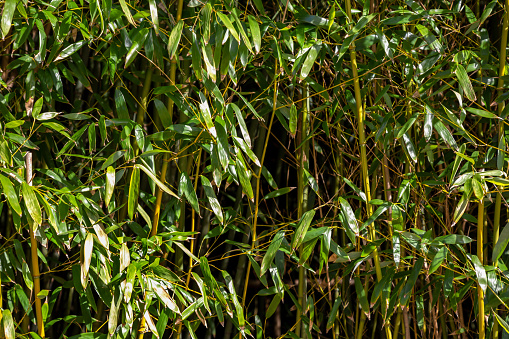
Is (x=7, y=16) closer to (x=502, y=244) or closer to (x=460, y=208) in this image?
(x=460, y=208)

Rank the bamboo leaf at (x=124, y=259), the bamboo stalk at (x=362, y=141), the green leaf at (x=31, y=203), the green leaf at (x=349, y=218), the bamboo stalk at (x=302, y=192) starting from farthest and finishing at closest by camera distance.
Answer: the bamboo stalk at (x=302, y=192)
the bamboo stalk at (x=362, y=141)
the green leaf at (x=349, y=218)
the bamboo leaf at (x=124, y=259)
the green leaf at (x=31, y=203)

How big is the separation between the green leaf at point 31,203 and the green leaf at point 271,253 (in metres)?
0.48

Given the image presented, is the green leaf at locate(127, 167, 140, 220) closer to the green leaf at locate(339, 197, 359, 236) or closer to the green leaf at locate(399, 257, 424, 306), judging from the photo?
the green leaf at locate(339, 197, 359, 236)

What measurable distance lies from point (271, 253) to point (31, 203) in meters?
0.52

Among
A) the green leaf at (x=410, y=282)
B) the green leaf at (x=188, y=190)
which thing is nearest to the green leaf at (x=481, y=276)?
the green leaf at (x=410, y=282)

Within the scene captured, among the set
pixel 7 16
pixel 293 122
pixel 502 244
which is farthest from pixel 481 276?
pixel 7 16

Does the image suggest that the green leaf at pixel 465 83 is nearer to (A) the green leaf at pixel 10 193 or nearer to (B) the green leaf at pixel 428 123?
(B) the green leaf at pixel 428 123

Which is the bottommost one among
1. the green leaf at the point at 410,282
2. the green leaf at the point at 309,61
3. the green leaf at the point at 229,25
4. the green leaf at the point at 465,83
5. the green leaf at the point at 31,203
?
the green leaf at the point at 410,282

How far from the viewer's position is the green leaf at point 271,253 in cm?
118

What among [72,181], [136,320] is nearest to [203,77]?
[72,181]

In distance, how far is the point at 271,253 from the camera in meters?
1.19

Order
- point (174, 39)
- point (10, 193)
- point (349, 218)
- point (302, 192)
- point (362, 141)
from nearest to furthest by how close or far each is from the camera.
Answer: point (10, 193) < point (174, 39) < point (349, 218) < point (362, 141) < point (302, 192)

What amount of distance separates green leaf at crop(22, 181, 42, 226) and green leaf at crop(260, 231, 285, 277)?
1.59ft

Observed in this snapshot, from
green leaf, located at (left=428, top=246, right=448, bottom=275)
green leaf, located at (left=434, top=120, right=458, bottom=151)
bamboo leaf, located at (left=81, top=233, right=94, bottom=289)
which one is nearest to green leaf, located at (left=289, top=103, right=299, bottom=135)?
green leaf, located at (left=434, top=120, right=458, bottom=151)
